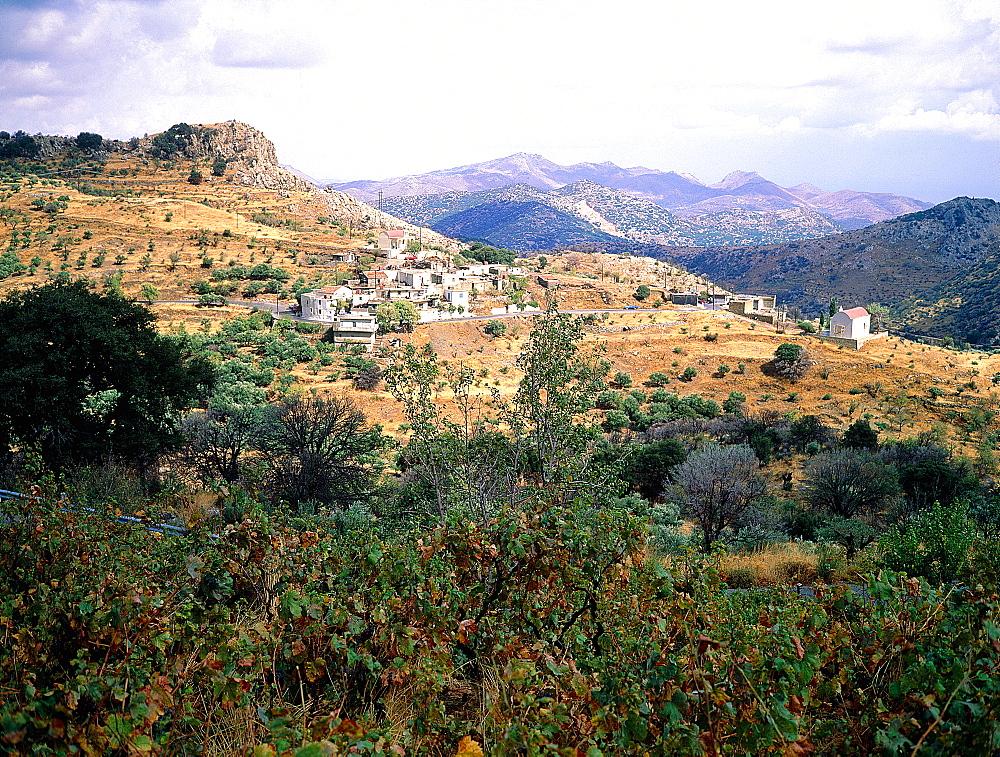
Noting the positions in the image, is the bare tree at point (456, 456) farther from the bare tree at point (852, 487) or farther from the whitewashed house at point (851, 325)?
the whitewashed house at point (851, 325)

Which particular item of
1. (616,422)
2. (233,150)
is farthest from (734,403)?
(233,150)

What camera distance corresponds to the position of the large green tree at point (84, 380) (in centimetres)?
1312

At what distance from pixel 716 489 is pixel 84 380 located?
13658 mm

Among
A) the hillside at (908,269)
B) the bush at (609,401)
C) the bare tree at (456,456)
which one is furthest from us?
the hillside at (908,269)

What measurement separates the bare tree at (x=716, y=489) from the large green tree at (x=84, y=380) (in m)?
11.2

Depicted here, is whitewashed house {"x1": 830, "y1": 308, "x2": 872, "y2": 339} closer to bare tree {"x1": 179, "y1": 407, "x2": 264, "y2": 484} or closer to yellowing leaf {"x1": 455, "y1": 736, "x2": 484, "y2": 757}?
bare tree {"x1": 179, "y1": 407, "x2": 264, "y2": 484}

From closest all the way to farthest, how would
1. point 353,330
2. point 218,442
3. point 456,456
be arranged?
1. point 456,456
2. point 218,442
3. point 353,330

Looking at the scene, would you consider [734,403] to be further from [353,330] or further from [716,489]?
[353,330]

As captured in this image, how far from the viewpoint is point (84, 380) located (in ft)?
46.9

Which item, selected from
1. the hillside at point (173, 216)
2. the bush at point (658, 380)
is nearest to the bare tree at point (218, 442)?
the bush at point (658, 380)

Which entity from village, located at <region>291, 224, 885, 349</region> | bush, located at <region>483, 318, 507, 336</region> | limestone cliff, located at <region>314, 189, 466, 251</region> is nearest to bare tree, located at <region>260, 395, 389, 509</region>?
village, located at <region>291, 224, 885, 349</region>

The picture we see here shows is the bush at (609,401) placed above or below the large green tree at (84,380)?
below

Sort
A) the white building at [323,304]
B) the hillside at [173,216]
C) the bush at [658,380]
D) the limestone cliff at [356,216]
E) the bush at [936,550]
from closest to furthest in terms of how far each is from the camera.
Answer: the bush at [936,550]
the bush at [658,380]
the white building at [323,304]
the hillside at [173,216]
the limestone cliff at [356,216]

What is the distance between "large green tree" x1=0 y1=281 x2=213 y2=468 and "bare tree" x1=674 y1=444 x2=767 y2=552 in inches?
440
